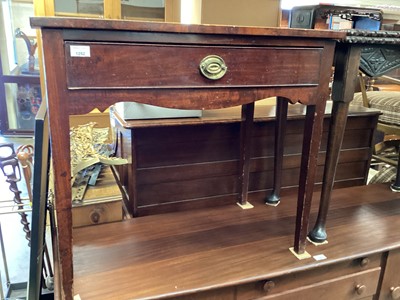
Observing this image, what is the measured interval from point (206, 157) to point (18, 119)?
342 cm

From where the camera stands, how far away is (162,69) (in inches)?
30.1

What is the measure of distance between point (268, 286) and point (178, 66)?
65 centimetres

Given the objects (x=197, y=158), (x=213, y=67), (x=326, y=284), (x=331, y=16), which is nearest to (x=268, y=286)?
(x=326, y=284)

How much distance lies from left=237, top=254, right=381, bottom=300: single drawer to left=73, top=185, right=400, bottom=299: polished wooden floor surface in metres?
0.04

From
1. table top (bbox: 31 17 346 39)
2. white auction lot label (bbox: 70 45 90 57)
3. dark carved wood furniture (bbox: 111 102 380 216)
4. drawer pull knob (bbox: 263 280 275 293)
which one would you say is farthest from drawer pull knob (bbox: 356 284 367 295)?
white auction lot label (bbox: 70 45 90 57)

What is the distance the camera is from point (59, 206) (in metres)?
0.76

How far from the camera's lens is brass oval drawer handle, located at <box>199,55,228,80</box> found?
31.3 inches

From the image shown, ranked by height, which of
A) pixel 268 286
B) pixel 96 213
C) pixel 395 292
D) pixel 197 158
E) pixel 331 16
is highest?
pixel 331 16

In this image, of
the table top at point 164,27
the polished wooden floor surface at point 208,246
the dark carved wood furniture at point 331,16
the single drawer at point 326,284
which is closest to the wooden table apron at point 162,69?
the table top at point 164,27

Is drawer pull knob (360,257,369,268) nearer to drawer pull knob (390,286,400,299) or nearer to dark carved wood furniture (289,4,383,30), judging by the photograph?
drawer pull knob (390,286,400,299)

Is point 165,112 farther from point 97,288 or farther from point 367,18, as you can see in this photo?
point 367,18

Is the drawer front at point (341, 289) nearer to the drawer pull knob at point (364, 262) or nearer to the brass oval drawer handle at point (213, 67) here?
the drawer pull knob at point (364, 262)

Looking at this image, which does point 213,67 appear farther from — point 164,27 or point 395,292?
point 395,292

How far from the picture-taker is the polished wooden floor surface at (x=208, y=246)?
2.98ft
